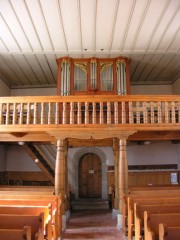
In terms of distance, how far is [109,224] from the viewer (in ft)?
27.4

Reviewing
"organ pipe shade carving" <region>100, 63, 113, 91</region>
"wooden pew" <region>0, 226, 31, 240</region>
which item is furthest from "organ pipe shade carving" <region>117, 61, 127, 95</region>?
"wooden pew" <region>0, 226, 31, 240</region>

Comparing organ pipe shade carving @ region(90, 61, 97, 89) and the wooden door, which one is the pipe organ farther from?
the wooden door

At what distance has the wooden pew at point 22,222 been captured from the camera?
4.01 metres

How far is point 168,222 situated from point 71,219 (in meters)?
5.54

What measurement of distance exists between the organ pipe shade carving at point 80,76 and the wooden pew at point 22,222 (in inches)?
270

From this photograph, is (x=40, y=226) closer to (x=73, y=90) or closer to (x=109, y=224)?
(x=109, y=224)

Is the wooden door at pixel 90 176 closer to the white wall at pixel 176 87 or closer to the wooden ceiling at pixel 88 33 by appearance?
the wooden ceiling at pixel 88 33

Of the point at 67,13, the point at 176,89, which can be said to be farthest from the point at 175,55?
the point at 67,13

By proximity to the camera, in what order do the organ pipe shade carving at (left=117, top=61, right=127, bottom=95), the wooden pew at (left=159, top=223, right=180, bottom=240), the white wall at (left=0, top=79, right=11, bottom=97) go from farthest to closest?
the white wall at (left=0, top=79, right=11, bottom=97), the organ pipe shade carving at (left=117, top=61, right=127, bottom=95), the wooden pew at (left=159, top=223, right=180, bottom=240)

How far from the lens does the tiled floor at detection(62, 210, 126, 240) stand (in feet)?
22.6

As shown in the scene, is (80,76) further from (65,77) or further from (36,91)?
(36,91)

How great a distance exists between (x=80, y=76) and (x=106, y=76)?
1006mm

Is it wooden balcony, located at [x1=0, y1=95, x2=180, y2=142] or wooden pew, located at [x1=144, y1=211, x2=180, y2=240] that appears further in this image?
wooden balcony, located at [x1=0, y1=95, x2=180, y2=142]

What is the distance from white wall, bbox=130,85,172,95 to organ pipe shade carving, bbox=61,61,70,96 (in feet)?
13.6
